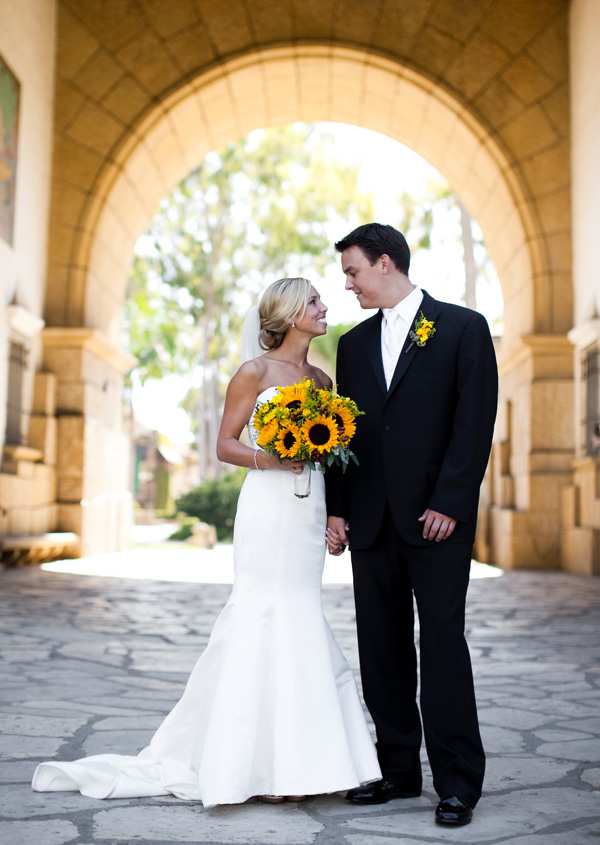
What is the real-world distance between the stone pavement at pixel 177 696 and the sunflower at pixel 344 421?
114 centimetres

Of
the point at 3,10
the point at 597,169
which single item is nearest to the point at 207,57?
the point at 3,10

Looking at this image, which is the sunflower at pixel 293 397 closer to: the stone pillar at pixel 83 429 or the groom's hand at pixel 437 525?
the groom's hand at pixel 437 525

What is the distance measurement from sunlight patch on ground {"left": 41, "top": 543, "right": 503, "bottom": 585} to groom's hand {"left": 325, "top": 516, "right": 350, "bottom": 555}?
7.66m

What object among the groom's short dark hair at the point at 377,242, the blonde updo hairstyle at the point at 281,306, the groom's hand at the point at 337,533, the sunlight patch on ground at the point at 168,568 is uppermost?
the groom's short dark hair at the point at 377,242

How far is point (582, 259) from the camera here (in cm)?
1289

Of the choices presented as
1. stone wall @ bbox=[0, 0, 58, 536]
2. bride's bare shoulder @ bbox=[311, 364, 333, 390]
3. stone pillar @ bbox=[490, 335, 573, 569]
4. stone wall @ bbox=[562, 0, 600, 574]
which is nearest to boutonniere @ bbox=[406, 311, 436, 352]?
bride's bare shoulder @ bbox=[311, 364, 333, 390]

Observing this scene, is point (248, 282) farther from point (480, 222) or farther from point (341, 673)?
point (341, 673)

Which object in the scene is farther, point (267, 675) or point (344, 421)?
point (267, 675)

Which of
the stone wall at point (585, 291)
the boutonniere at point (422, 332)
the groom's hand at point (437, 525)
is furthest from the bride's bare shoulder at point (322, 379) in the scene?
the stone wall at point (585, 291)

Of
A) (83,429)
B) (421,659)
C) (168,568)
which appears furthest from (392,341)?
(83,429)

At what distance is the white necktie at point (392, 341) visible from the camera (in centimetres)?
358

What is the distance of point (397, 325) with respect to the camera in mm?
3586

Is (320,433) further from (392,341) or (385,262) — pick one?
(385,262)

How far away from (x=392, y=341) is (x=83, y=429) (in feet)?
33.1
